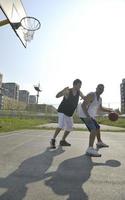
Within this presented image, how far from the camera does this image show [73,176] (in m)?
4.88

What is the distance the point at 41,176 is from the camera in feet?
15.8

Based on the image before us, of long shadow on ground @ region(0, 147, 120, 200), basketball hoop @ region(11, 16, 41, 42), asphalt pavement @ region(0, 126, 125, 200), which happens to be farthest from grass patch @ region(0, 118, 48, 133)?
long shadow on ground @ region(0, 147, 120, 200)

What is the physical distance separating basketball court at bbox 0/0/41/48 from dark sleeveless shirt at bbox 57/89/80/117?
396 cm

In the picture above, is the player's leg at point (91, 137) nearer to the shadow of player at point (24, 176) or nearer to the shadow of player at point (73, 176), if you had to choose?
the shadow of player at point (73, 176)

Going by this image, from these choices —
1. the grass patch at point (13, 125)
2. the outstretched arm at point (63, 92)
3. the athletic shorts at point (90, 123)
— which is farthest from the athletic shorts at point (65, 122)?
the grass patch at point (13, 125)

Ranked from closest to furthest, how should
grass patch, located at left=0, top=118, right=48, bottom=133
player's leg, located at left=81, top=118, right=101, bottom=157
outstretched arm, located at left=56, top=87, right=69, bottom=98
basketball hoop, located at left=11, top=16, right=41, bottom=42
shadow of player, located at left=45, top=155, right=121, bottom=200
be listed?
shadow of player, located at left=45, top=155, right=121, bottom=200
player's leg, located at left=81, top=118, right=101, bottom=157
outstretched arm, located at left=56, top=87, right=69, bottom=98
basketball hoop, located at left=11, top=16, right=41, bottom=42
grass patch, located at left=0, top=118, right=48, bottom=133

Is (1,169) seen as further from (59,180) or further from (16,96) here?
(16,96)

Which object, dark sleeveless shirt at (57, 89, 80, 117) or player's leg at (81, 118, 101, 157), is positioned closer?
player's leg at (81, 118, 101, 157)

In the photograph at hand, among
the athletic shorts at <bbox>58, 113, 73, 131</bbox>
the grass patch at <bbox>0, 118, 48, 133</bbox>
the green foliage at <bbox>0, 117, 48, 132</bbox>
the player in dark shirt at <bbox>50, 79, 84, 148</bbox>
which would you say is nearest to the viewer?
the player in dark shirt at <bbox>50, 79, 84, 148</bbox>

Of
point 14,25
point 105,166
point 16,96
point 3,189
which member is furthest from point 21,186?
point 16,96

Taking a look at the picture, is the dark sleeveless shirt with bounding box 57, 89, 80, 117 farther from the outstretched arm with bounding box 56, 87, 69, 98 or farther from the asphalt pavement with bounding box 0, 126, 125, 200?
the asphalt pavement with bounding box 0, 126, 125, 200

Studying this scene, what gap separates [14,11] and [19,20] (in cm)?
61

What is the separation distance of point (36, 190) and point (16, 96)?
193 m

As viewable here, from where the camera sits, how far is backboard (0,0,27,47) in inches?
410
